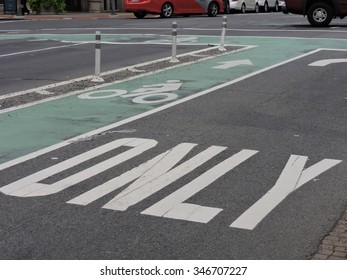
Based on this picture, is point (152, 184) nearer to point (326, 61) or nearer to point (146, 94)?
point (146, 94)

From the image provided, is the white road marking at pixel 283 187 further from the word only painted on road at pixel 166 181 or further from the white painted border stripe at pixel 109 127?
the white painted border stripe at pixel 109 127

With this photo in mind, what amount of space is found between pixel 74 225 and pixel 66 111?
16.5 feet

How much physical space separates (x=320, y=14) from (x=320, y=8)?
473 millimetres

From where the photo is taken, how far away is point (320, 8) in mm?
25484

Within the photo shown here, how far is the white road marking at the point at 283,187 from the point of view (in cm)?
557

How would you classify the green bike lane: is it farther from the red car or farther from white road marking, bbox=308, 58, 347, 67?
the red car

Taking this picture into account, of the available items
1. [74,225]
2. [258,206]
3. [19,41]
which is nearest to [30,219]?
[74,225]

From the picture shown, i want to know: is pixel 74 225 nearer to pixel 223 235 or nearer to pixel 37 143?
pixel 223 235

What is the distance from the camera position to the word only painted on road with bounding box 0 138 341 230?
5.75 m

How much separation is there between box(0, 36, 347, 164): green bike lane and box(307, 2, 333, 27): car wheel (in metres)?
8.18

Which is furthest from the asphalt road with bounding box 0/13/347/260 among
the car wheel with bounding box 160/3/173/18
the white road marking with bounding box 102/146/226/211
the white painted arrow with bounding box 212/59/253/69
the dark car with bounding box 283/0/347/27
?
the car wheel with bounding box 160/3/173/18

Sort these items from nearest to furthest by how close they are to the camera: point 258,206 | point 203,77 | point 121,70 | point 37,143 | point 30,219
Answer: point 30,219 → point 258,206 → point 37,143 → point 203,77 → point 121,70

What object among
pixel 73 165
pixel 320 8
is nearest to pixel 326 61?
pixel 320 8

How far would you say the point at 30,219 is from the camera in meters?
5.50
